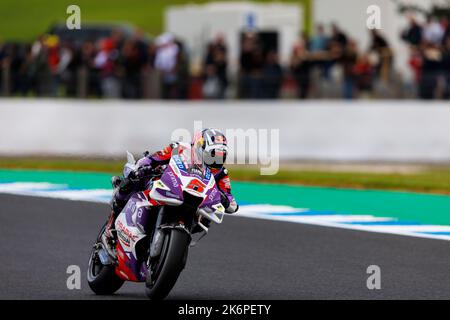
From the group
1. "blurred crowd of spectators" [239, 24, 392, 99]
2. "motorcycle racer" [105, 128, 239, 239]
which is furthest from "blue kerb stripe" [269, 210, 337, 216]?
"blurred crowd of spectators" [239, 24, 392, 99]

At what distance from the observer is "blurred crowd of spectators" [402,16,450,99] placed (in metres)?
19.7

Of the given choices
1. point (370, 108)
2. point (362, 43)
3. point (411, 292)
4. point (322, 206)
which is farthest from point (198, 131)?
point (362, 43)

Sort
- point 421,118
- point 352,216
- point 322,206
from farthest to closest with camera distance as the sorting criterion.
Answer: point 421,118 < point 322,206 < point 352,216

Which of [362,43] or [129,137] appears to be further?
[362,43]

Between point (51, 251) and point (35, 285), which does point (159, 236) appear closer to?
point (35, 285)

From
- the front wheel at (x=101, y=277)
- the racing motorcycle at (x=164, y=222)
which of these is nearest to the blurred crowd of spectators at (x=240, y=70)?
the front wheel at (x=101, y=277)

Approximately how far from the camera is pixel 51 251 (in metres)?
11.2

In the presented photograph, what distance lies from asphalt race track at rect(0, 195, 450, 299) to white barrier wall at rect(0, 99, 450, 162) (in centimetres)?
664

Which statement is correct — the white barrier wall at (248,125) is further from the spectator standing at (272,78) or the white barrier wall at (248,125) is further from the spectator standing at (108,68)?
the spectator standing at (108,68)

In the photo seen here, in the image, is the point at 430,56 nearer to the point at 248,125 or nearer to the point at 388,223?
the point at 248,125

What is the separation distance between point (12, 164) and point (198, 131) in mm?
12276

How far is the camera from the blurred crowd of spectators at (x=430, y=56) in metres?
19.7

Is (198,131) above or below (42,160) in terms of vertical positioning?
above

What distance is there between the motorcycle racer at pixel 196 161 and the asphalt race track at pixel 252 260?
707 millimetres
